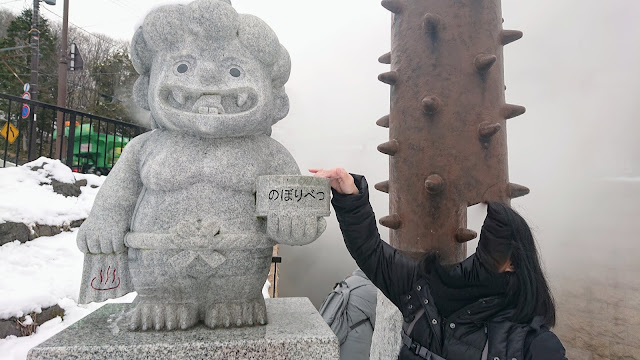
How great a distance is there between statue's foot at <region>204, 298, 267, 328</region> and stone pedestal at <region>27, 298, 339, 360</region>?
32 mm

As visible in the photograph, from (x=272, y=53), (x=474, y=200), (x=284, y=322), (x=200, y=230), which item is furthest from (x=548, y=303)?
(x=272, y=53)

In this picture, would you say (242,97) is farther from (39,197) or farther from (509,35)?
(39,197)

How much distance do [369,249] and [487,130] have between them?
41.3 inches

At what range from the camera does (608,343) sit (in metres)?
3.94

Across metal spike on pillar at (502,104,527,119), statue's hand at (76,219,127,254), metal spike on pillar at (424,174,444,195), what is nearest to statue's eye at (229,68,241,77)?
statue's hand at (76,219,127,254)

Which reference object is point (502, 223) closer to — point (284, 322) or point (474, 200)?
point (474, 200)

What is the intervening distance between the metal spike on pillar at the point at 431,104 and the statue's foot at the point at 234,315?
1.40 metres

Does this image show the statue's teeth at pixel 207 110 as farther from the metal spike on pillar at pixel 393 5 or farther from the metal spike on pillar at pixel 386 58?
the metal spike on pillar at pixel 386 58

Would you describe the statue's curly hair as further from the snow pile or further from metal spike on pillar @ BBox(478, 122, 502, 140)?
the snow pile

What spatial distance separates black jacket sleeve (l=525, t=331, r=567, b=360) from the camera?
1302 mm

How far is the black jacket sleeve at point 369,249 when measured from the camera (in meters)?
1.67

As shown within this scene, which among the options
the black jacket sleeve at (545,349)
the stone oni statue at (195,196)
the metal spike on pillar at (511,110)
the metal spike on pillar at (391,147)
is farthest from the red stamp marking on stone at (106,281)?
the metal spike on pillar at (511,110)

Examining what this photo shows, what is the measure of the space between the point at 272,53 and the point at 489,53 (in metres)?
1.36

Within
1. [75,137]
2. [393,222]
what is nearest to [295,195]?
[393,222]
